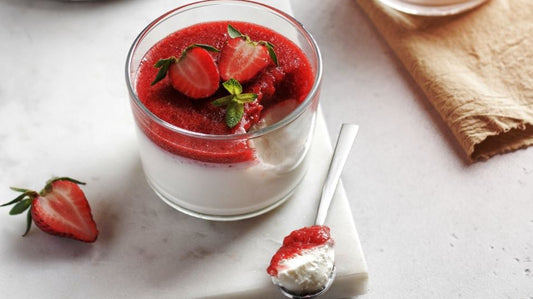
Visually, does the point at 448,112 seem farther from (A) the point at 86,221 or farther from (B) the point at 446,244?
(A) the point at 86,221

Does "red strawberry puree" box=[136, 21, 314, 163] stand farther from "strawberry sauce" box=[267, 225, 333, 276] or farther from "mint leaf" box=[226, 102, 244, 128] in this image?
"strawberry sauce" box=[267, 225, 333, 276]

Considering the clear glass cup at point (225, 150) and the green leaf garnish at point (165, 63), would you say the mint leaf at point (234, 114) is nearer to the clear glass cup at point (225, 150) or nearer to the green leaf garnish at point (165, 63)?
the clear glass cup at point (225, 150)

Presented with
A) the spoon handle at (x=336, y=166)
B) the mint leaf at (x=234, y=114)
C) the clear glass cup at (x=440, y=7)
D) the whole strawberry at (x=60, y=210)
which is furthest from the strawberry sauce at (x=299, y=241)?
the clear glass cup at (x=440, y=7)

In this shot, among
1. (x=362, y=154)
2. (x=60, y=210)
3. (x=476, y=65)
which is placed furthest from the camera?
(x=476, y=65)

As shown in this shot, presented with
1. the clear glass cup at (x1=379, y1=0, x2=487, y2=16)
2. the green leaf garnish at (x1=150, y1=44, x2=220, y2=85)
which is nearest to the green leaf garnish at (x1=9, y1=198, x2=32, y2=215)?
the green leaf garnish at (x1=150, y1=44, x2=220, y2=85)

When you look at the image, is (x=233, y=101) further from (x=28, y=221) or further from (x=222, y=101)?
(x=28, y=221)

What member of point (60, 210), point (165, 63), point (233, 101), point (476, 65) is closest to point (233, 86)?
point (233, 101)
